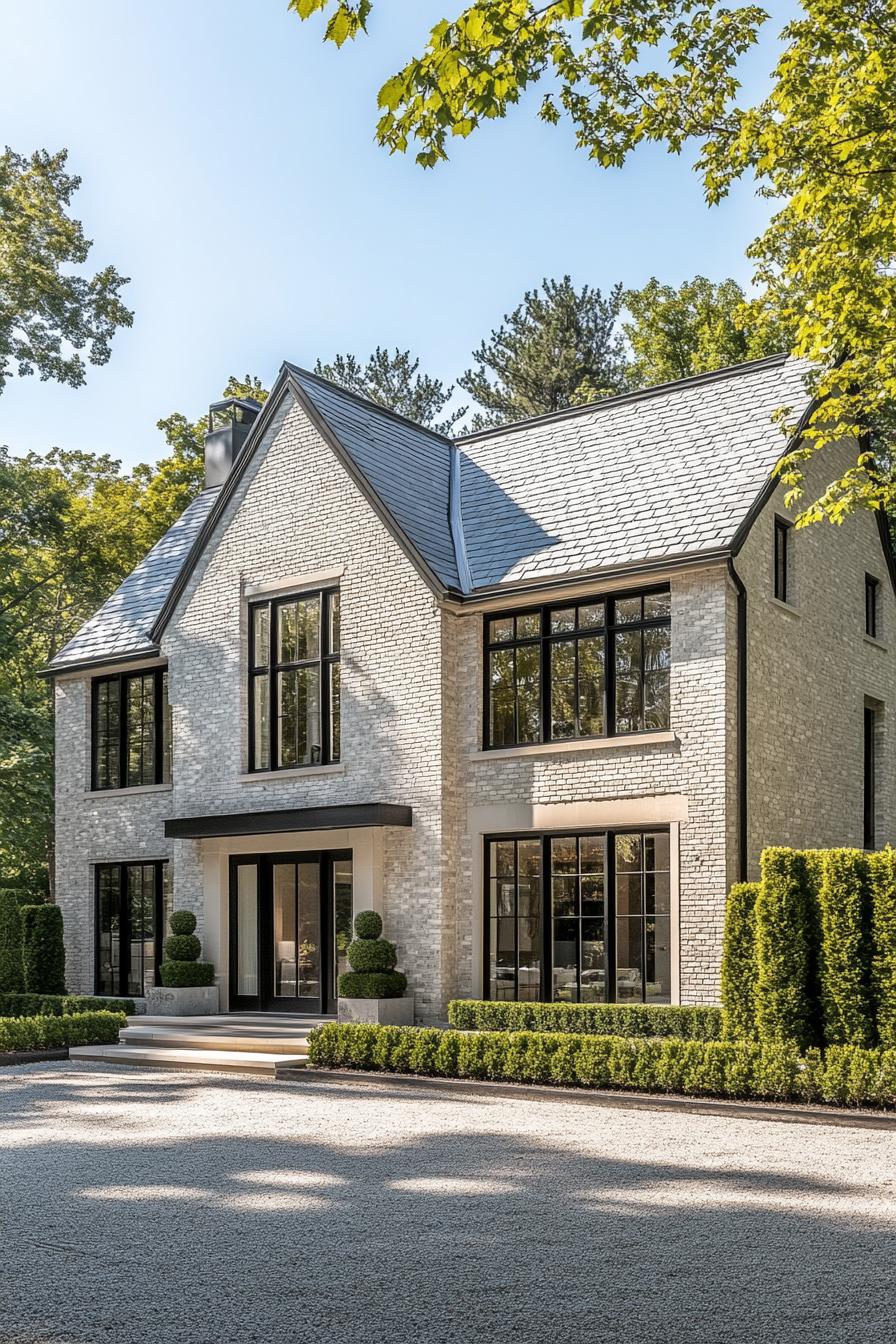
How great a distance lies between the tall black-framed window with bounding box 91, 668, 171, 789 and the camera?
23.6 metres

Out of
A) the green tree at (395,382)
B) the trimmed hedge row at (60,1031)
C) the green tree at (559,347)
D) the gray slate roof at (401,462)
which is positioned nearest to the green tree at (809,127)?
the gray slate roof at (401,462)

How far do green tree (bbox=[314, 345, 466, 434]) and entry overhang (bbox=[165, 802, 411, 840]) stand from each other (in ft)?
98.2

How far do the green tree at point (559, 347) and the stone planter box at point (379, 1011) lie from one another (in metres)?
28.9

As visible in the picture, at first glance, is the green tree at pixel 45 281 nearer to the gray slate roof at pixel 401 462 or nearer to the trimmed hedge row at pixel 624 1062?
the gray slate roof at pixel 401 462

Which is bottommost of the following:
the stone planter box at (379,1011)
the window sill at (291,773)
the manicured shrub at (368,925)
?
the stone planter box at (379,1011)

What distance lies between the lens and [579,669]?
1844cm

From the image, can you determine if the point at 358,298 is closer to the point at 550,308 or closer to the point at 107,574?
the point at 107,574

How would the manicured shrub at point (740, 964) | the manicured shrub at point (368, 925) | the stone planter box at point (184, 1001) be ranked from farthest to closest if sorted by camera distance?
the stone planter box at point (184, 1001) → the manicured shrub at point (368, 925) → the manicured shrub at point (740, 964)

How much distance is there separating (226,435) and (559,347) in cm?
2093

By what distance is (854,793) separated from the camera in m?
20.9

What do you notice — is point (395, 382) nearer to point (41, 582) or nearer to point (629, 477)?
point (41, 582)

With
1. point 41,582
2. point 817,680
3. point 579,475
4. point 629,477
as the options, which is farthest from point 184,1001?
point 41,582

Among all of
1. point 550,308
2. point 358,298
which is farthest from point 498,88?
point 550,308

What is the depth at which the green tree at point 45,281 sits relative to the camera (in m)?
29.8
